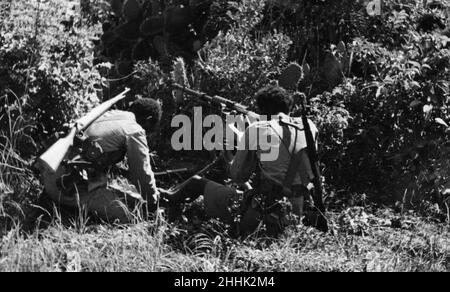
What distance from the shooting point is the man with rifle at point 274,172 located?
22.4 feet

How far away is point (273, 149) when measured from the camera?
22.5 ft

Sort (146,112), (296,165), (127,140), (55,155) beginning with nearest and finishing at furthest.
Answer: (55,155) < (127,140) < (296,165) < (146,112)

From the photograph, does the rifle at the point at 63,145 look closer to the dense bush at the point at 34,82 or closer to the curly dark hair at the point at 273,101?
the dense bush at the point at 34,82

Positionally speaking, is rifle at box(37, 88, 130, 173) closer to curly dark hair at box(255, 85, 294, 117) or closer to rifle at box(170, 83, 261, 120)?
rifle at box(170, 83, 261, 120)

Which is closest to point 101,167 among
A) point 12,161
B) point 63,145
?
point 63,145

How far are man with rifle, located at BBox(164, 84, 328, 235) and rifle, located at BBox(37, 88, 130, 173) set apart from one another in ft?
3.52

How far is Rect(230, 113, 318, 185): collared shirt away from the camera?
269 inches

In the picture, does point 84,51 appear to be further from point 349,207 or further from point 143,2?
point 349,207

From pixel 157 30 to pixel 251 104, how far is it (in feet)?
5.65

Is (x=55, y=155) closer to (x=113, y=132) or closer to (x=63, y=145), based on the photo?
(x=63, y=145)

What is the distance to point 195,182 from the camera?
727 cm

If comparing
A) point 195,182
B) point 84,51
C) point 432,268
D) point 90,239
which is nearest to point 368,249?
point 432,268
